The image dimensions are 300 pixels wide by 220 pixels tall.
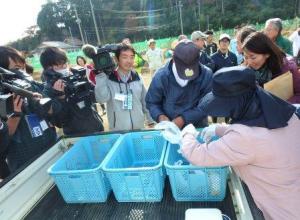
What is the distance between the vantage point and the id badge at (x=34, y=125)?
87.1 inches

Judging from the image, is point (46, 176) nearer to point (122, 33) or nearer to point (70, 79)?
point (70, 79)

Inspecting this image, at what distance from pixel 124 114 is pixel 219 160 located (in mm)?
1467

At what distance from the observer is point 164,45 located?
2647 centimetres

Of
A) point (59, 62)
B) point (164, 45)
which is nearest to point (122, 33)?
point (164, 45)

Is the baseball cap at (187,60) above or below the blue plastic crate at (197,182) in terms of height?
above

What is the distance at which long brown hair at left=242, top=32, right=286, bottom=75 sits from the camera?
220 cm

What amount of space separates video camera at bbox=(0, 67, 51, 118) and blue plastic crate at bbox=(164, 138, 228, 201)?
1077 millimetres

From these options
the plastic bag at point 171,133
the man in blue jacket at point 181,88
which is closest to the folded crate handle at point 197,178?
the plastic bag at point 171,133

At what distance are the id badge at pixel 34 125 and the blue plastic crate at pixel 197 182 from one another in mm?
1240

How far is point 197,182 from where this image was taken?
1538 mm

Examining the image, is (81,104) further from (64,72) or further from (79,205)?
(79,205)

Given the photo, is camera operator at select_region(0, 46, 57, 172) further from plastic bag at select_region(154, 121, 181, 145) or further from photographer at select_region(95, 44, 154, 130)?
A: plastic bag at select_region(154, 121, 181, 145)

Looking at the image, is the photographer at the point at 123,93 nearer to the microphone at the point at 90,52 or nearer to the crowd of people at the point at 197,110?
the crowd of people at the point at 197,110

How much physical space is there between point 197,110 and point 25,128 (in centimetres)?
146
